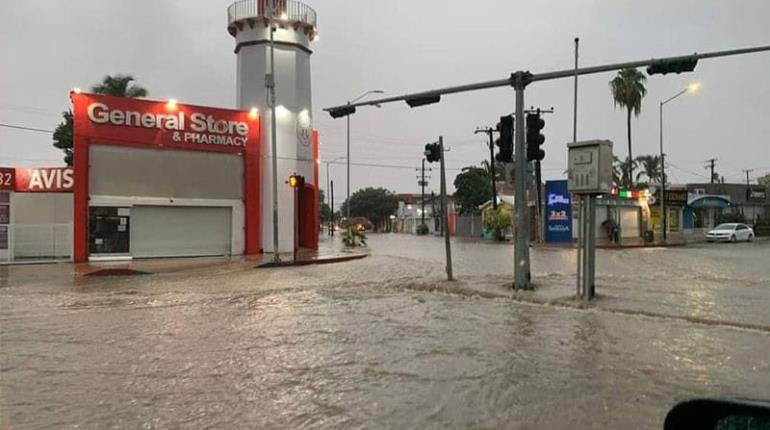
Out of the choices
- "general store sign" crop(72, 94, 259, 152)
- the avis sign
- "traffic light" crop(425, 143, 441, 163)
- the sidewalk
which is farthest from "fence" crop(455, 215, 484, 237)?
"traffic light" crop(425, 143, 441, 163)

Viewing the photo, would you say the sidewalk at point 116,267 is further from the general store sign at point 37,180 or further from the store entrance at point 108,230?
the general store sign at point 37,180

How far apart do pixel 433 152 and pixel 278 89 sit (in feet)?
58.4

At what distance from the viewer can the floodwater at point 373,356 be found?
5.64m

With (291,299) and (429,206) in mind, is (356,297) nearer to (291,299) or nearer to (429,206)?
(291,299)

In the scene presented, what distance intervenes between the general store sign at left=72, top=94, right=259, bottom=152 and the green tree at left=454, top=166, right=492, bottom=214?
5071 centimetres

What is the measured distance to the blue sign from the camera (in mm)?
46938

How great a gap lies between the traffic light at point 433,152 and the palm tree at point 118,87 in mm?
29171

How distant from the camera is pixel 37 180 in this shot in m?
28.5

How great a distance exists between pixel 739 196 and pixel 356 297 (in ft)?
233

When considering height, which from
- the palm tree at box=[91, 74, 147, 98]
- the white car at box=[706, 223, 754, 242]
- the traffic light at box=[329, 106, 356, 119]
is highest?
the palm tree at box=[91, 74, 147, 98]

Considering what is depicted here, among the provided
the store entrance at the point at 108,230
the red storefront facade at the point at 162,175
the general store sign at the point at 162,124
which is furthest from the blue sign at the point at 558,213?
the store entrance at the point at 108,230

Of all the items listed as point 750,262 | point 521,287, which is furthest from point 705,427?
point 750,262

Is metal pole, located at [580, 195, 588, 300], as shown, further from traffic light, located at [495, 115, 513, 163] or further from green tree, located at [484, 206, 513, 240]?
green tree, located at [484, 206, 513, 240]

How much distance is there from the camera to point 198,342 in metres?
8.82
